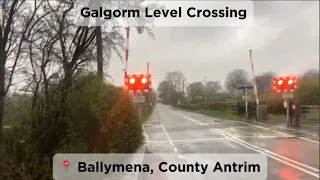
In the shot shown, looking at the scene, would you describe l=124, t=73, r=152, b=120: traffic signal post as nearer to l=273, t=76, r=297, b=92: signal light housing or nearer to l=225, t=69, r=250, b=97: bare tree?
l=225, t=69, r=250, b=97: bare tree

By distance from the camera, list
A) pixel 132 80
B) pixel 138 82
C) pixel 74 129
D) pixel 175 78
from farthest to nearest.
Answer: pixel 132 80 → pixel 138 82 → pixel 74 129 → pixel 175 78

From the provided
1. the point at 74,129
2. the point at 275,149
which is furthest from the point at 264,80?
the point at 275,149

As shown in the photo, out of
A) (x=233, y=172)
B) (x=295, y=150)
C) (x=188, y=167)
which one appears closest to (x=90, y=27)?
(x=188, y=167)

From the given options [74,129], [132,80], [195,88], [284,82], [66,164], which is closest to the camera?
[66,164]

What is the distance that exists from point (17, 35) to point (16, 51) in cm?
28

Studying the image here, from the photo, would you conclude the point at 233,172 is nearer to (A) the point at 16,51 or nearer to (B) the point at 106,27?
(B) the point at 106,27

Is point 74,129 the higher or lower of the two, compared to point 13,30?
lower

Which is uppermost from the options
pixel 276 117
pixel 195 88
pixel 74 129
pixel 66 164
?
pixel 195 88

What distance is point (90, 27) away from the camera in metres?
4.70

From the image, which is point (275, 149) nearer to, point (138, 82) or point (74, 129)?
point (138, 82)

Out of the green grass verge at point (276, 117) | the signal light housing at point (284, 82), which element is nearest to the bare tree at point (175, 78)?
the signal light housing at point (284, 82)

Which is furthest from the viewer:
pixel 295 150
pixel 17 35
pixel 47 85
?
pixel 295 150

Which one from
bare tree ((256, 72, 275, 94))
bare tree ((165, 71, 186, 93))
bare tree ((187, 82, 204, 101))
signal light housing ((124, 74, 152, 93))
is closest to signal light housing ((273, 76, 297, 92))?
bare tree ((256, 72, 275, 94))

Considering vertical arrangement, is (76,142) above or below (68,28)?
below
